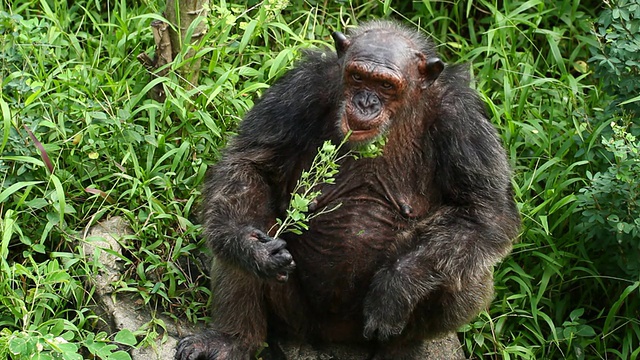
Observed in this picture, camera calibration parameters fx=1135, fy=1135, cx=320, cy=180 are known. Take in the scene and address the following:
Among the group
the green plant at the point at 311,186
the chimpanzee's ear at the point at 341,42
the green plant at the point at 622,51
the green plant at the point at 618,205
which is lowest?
the green plant at the point at 618,205

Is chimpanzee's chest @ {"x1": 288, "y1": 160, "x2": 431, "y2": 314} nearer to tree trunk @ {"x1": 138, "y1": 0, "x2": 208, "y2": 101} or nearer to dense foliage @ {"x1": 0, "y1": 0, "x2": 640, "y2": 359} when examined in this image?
dense foliage @ {"x1": 0, "y1": 0, "x2": 640, "y2": 359}

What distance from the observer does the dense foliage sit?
838cm

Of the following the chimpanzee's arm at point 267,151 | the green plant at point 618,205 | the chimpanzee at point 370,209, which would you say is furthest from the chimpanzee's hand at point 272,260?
the green plant at point 618,205

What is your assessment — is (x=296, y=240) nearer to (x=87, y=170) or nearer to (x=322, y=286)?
(x=322, y=286)

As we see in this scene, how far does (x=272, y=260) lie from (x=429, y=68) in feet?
5.71

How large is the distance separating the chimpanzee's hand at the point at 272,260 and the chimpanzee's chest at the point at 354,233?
61cm

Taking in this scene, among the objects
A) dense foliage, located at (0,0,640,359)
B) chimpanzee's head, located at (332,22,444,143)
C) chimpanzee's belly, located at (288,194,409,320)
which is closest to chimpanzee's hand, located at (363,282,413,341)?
chimpanzee's belly, located at (288,194,409,320)

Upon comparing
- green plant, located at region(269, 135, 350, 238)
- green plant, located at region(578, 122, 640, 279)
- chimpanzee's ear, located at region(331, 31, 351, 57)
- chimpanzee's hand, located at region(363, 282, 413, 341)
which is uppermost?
Result: chimpanzee's ear, located at region(331, 31, 351, 57)

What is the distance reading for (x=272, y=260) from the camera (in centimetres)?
725

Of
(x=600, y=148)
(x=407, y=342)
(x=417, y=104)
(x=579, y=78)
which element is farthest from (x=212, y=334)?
(x=579, y=78)

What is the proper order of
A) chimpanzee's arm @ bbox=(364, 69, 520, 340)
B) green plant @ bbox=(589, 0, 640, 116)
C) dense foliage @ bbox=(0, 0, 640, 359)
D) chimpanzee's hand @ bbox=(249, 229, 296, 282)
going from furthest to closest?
green plant @ bbox=(589, 0, 640, 116) < dense foliage @ bbox=(0, 0, 640, 359) < chimpanzee's arm @ bbox=(364, 69, 520, 340) < chimpanzee's hand @ bbox=(249, 229, 296, 282)

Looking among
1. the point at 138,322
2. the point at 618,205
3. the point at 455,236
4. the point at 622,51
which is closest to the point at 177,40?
the point at 138,322

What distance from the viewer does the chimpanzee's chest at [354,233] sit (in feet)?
25.8

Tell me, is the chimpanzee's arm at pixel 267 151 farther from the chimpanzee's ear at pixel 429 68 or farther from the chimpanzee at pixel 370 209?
the chimpanzee's ear at pixel 429 68
